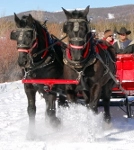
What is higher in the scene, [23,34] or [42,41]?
[23,34]

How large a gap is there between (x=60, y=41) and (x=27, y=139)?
4.67 feet

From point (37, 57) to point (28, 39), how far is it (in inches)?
17.1

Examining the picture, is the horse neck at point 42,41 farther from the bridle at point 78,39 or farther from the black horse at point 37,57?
the bridle at point 78,39

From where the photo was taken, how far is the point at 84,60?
16.8ft

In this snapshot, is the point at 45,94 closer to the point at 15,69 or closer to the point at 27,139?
the point at 27,139

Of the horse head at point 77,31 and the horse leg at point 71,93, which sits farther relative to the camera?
the horse leg at point 71,93

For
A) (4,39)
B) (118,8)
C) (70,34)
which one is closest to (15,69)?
(4,39)

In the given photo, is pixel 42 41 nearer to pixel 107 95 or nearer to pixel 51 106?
pixel 51 106

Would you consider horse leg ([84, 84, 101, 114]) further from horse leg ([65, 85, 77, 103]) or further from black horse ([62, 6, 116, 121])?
horse leg ([65, 85, 77, 103])

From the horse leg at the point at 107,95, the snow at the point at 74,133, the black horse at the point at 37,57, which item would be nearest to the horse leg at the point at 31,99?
the black horse at the point at 37,57

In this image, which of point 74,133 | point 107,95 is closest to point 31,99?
point 74,133

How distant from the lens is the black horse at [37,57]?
16.3 ft

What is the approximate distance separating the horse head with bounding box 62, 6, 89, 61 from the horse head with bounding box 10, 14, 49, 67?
401 millimetres

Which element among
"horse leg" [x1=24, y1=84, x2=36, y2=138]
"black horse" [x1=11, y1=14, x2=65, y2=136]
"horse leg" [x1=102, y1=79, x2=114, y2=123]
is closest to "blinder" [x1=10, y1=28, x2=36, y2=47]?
"black horse" [x1=11, y1=14, x2=65, y2=136]
